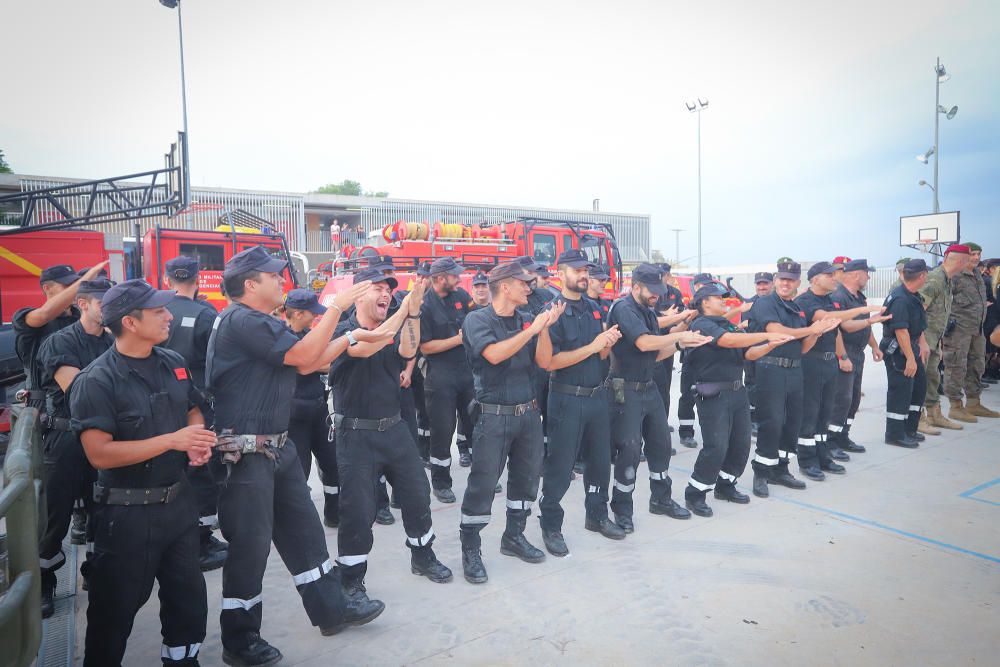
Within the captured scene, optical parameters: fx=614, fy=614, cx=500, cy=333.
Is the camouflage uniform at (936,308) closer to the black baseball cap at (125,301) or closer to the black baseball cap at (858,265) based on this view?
the black baseball cap at (858,265)

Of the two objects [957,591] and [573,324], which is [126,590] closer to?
[573,324]

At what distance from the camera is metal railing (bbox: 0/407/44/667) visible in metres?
2.04

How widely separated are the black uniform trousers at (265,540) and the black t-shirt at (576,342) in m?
1.94

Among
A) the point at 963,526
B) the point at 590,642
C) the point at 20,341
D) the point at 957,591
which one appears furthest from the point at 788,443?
the point at 20,341

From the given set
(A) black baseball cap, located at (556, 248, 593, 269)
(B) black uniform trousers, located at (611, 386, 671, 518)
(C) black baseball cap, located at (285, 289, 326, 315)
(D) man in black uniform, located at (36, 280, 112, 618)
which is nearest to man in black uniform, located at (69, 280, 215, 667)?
(D) man in black uniform, located at (36, 280, 112, 618)

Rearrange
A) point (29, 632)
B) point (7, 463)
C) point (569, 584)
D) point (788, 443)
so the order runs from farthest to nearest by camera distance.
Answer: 1. point (788, 443)
2. point (569, 584)
3. point (7, 463)
4. point (29, 632)

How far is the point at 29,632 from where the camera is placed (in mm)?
2174

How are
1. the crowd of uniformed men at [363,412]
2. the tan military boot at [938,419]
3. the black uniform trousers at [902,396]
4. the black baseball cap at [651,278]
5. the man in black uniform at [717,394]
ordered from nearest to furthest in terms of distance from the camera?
the crowd of uniformed men at [363,412] → the black baseball cap at [651,278] → the man in black uniform at [717,394] → the black uniform trousers at [902,396] → the tan military boot at [938,419]

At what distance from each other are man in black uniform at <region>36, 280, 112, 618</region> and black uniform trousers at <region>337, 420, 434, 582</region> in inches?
55.9

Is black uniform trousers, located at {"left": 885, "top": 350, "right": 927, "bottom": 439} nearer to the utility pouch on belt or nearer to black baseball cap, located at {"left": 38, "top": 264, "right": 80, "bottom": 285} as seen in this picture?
the utility pouch on belt

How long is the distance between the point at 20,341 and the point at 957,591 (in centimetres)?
627

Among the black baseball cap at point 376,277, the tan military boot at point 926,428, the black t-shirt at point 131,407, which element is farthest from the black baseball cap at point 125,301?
the tan military boot at point 926,428

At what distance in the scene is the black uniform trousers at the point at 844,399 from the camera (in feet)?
20.3

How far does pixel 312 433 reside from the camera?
4457 mm
